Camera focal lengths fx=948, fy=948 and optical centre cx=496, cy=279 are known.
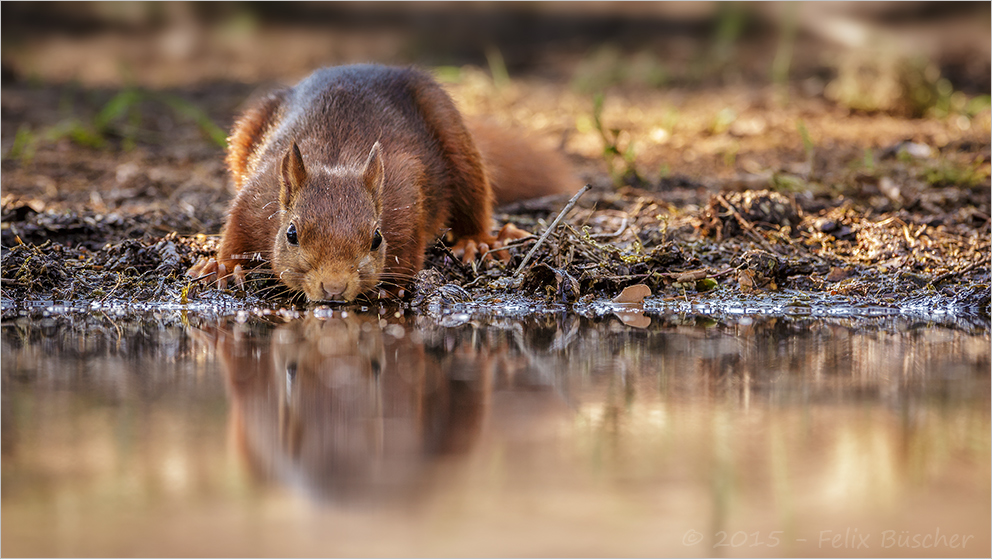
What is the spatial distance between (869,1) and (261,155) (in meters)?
7.69

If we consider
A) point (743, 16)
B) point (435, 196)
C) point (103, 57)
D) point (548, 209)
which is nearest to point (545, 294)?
point (435, 196)

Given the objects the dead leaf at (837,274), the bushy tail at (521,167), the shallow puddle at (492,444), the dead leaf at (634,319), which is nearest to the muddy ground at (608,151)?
the dead leaf at (837,274)

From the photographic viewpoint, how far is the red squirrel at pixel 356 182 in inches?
149

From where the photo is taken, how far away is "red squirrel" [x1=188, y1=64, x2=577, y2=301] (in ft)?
12.4

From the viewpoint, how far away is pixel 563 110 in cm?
830

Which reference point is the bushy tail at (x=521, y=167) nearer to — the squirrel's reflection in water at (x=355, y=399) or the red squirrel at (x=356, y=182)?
the red squirrel at (x=356, y=182)

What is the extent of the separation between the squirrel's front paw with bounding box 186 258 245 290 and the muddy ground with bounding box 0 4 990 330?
56 millimetres

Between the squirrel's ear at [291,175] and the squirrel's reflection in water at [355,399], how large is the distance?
0.60 m

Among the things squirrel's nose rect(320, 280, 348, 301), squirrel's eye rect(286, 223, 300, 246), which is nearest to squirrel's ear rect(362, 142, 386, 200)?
squirrel's eye rect(286, 223, 300, 246)

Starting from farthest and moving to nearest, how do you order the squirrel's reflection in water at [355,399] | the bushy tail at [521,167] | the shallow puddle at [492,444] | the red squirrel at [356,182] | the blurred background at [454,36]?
the blurred background at [454,36]
the bushy tail at [521,167]
the red squirrel at [356,182]
the squirrel's reflection in water at [355,399]
the shallow puddle at [492,444]

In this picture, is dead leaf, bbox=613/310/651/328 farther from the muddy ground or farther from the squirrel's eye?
the squirrel's eye

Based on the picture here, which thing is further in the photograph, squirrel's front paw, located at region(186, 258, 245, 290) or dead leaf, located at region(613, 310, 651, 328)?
squirrel's front paw, located at region(186, 258, 245, 290)

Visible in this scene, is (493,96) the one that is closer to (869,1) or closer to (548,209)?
(548,209)

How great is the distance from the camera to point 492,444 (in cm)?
214
